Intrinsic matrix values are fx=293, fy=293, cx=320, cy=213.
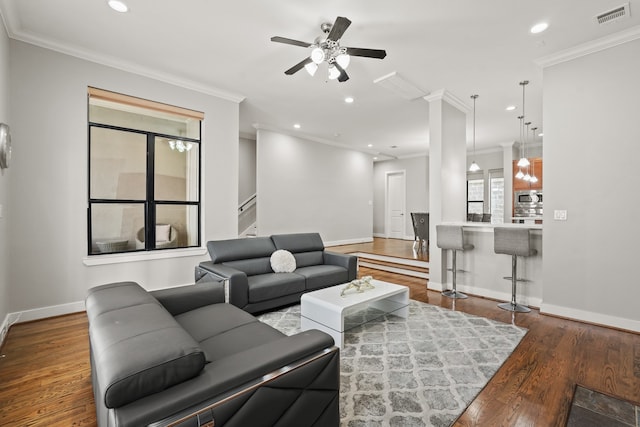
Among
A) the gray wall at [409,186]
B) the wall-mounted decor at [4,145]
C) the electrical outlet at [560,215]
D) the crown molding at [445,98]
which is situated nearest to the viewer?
the wall-mounted decor at [4,145]

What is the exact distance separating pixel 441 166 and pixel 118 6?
431cm

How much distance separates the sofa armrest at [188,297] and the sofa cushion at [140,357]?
2.78ft

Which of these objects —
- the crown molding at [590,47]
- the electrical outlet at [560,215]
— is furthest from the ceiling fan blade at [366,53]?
the electrical outlet at [560,215]

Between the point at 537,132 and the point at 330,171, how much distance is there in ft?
16.0

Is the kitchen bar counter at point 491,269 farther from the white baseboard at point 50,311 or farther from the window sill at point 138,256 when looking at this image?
the white baseboard at point 50,311

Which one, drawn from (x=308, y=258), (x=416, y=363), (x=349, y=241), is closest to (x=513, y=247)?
(x=416, y=363)

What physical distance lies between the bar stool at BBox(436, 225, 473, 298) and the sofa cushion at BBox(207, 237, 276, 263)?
96.7 inches

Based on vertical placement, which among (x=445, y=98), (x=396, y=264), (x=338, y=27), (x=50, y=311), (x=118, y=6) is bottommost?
(x=50, y=311)

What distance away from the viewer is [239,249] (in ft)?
12.4

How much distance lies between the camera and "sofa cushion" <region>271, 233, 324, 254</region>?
13.9 ft

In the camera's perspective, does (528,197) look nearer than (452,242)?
No

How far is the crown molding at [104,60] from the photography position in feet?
9.32

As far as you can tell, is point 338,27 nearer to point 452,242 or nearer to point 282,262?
point 282,262

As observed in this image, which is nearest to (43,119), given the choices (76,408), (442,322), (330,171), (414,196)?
(76,408)
